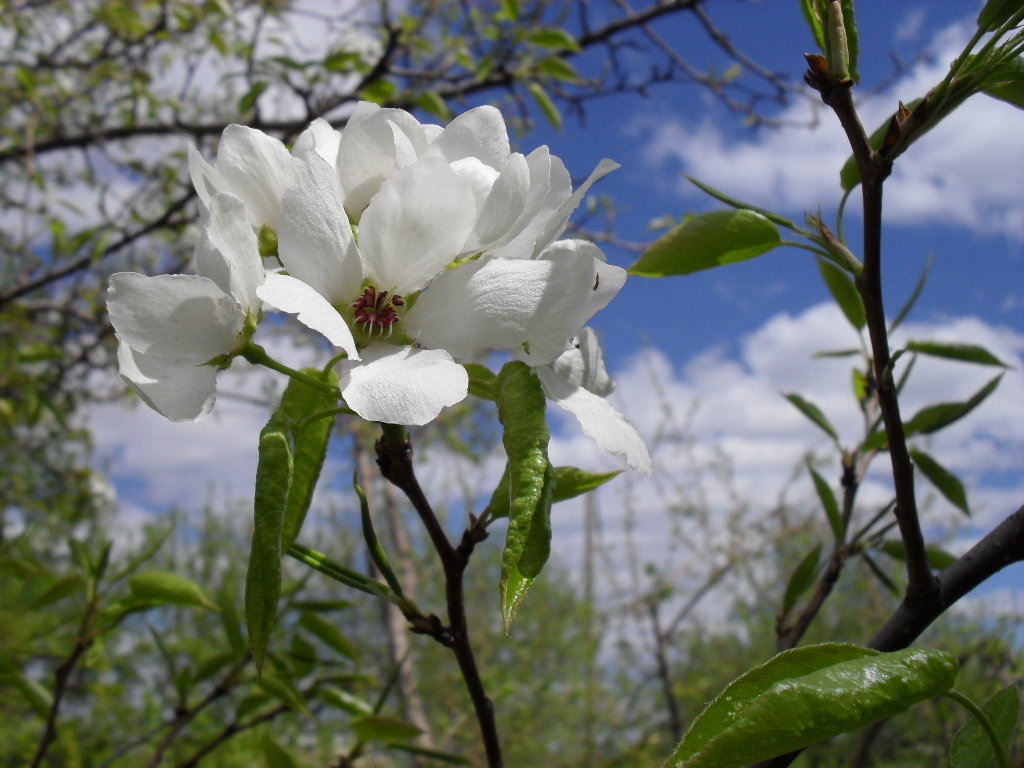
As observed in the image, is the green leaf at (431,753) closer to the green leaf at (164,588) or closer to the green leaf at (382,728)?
the green leaf at (382,728)

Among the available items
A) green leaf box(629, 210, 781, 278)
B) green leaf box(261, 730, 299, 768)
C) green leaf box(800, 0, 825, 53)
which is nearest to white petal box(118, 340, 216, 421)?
green leaf box(629, 210, 781, 278)

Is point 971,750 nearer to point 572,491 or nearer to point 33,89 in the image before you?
point 572,491

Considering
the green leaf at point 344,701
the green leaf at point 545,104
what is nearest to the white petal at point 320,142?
the green leaf at point 344,701

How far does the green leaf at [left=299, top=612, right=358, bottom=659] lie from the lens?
3.69 ft

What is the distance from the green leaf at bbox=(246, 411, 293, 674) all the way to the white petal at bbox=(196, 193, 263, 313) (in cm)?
12

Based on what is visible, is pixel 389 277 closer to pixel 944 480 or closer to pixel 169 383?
pixel 169 383

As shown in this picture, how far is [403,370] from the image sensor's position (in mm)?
495

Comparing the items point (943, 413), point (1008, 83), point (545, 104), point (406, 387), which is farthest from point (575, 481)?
point (545, 104)

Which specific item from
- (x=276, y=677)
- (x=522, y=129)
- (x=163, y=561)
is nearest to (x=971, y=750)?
(x=276, y=677)

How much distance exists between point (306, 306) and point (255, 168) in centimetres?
19

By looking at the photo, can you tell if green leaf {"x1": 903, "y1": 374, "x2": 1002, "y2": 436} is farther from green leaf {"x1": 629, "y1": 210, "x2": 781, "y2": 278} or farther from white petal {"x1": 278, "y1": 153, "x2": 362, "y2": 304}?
white petal {"x1": 278, "y1": 153, "x2": 362, "y2": 304}

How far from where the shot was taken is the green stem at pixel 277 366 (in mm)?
533

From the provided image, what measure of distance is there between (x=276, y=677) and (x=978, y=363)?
2.94ft

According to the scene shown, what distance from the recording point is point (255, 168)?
0.62 metres
